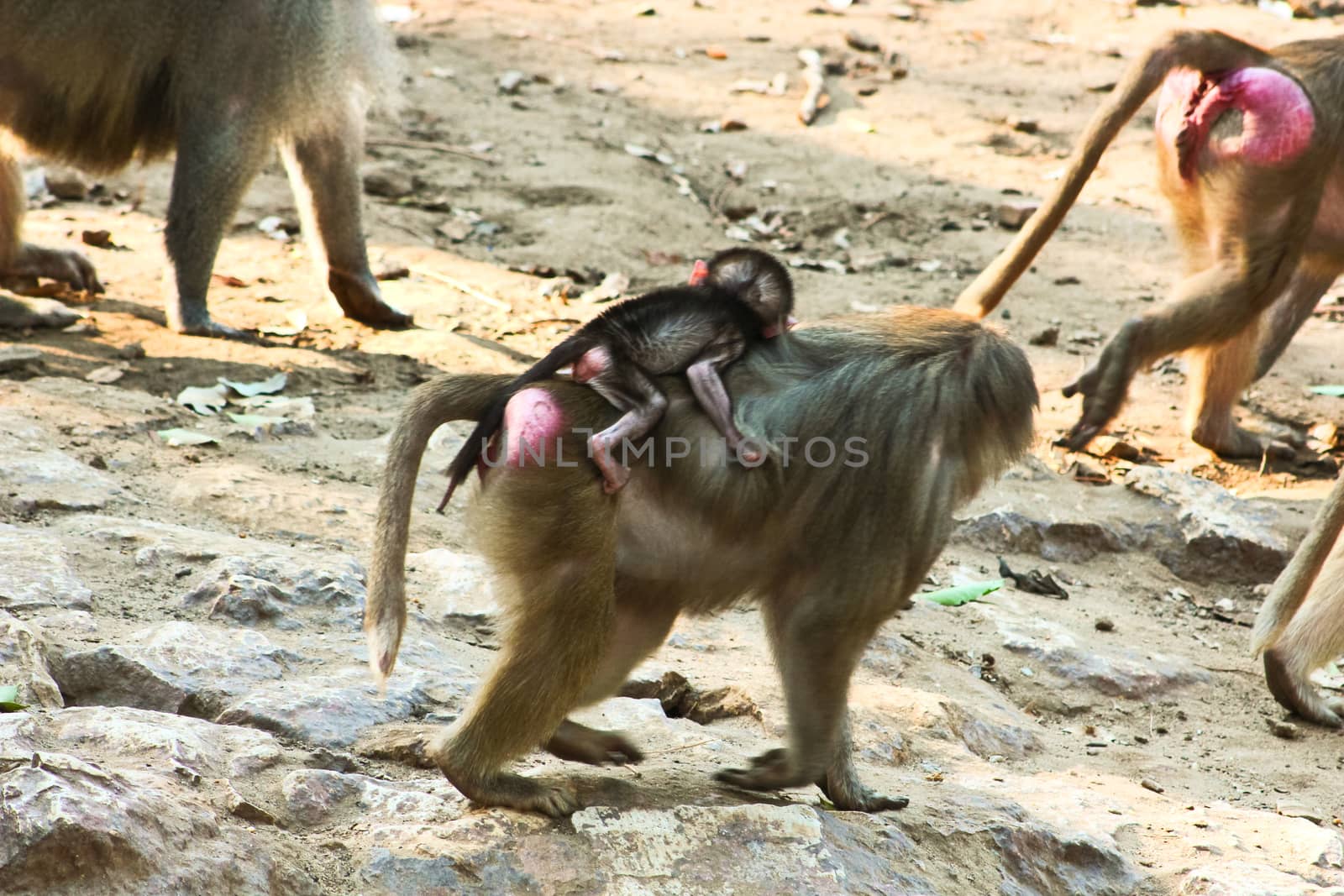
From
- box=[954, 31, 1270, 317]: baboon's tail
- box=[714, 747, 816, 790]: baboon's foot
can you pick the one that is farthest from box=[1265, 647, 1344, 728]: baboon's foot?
box=[714, 747, 816, 790]: baboon's foot

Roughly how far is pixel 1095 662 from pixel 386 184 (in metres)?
5.19

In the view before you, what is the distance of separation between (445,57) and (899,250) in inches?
154

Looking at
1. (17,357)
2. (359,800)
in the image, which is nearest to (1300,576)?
(359,800)

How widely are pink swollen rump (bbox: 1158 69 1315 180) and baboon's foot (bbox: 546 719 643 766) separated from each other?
3.63 meters

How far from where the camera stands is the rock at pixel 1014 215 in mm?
8188

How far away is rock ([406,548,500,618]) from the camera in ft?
12.6

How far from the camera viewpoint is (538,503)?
8.75 feet

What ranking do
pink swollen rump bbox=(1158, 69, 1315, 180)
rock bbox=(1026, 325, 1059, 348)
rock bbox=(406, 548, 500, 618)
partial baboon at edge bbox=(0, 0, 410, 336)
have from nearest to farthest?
1. rock bbox=(406, 548, 500, 618)
2. pink swollen rump bbox=(1158, 69, 1315, 180)
3. partial baboon at edge bbox=(0, 0, 410, 336)
4. rock bbox=(1026, 325, 1059, 348)

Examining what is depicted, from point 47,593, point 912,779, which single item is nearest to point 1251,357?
point 912,779

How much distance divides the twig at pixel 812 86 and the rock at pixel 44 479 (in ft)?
20.6

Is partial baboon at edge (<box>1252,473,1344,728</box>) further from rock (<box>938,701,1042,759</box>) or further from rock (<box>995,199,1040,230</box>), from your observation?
rock (<box>995,199,1040,230</box>)

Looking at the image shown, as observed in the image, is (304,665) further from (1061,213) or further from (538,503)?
(1061,213)

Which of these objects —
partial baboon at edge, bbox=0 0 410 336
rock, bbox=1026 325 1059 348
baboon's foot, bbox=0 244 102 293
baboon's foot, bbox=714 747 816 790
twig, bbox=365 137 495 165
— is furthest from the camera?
twig, bbox=365 137 495 165

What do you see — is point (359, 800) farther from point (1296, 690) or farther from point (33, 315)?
point (33, 315)
